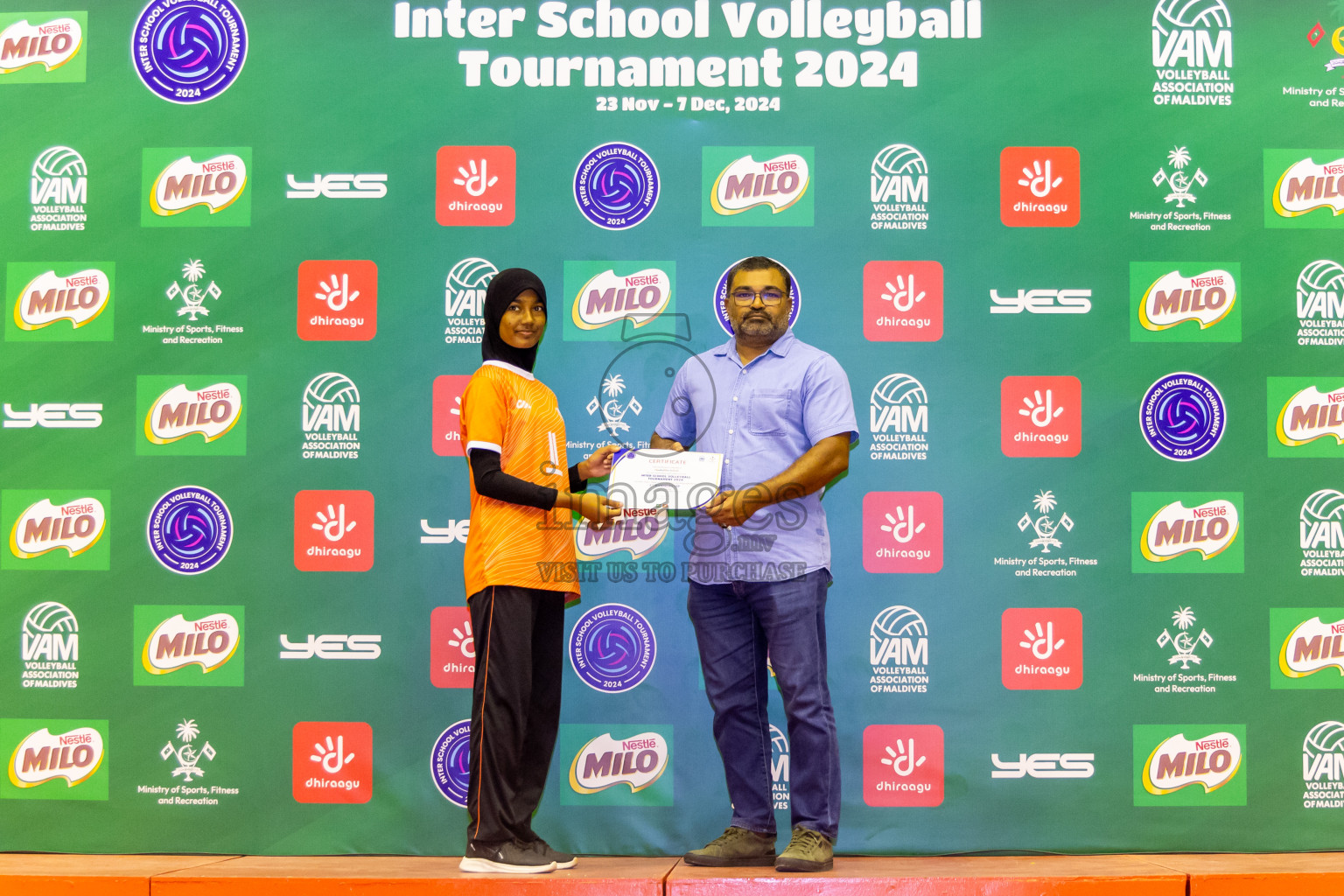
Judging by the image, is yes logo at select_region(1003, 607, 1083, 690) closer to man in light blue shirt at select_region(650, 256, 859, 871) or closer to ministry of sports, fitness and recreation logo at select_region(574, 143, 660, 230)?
man in light blue shirt at select_region(650, 256, 859, 871)

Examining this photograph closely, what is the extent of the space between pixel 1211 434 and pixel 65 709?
161 inches

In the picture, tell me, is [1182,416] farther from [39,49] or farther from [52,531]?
[39,49]

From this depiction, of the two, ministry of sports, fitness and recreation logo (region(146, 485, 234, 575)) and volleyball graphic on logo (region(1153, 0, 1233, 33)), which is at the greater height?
volleyball graphic on logo (region(1153, 0, 1233, 33))

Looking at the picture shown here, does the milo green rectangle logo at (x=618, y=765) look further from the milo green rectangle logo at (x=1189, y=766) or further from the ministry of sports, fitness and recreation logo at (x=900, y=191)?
the ministry of sports, fitness and recreation logo at (x=900, y=191)

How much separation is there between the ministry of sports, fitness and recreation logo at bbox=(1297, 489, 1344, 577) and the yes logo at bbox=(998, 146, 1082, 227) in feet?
4.23

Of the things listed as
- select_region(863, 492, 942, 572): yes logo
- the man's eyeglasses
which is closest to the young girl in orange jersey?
the man's eyeglasses

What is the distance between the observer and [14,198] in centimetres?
342

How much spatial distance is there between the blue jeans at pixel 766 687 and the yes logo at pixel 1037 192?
1525mm

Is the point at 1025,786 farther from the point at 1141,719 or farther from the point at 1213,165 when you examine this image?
the point at 1213,165

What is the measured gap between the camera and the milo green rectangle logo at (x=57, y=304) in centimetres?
339

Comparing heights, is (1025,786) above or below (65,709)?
below

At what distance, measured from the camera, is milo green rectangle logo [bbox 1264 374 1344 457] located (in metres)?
A: 3.32

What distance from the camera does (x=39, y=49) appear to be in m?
3.42

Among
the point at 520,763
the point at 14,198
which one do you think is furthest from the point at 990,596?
the point at 14,198
